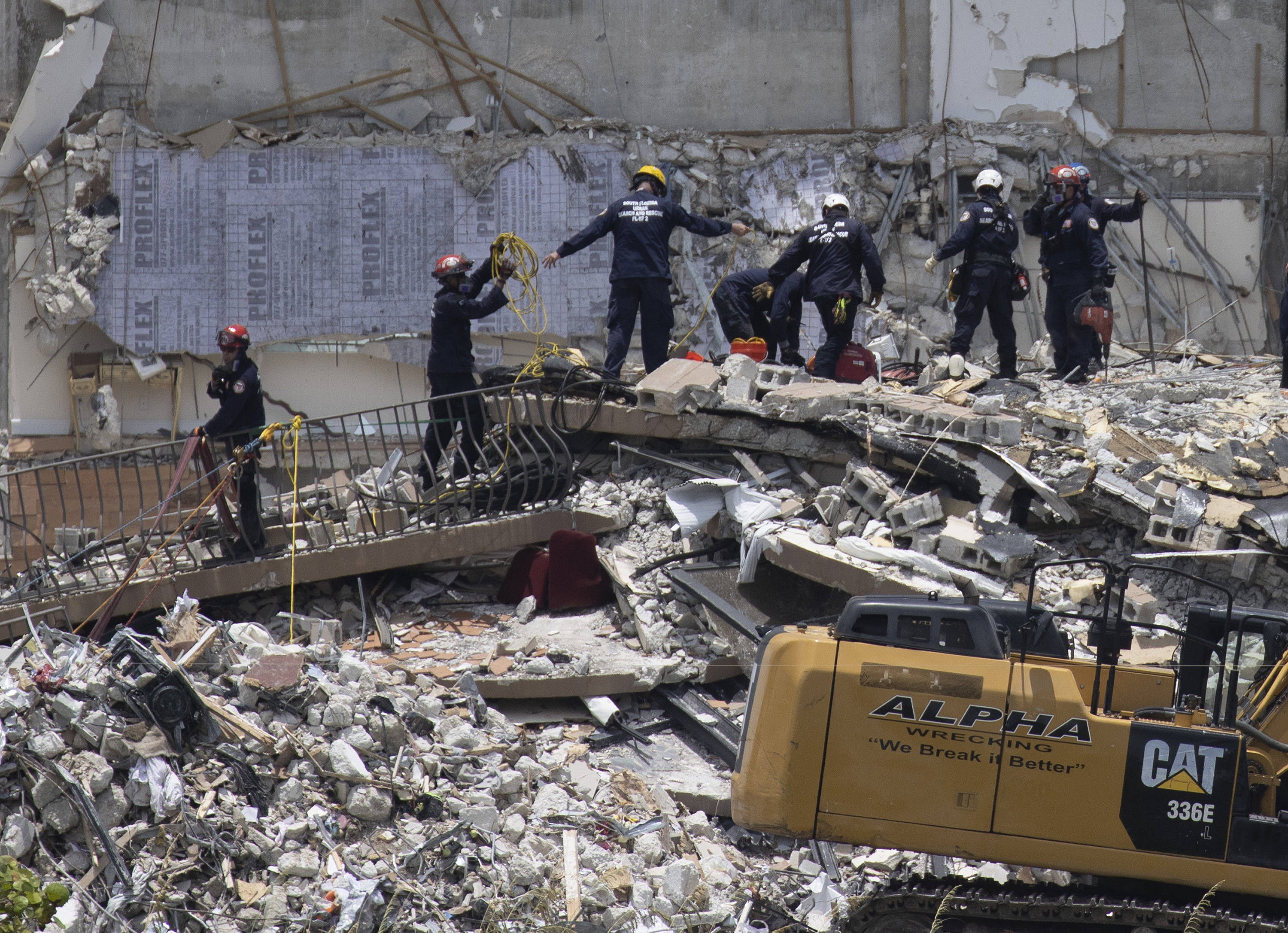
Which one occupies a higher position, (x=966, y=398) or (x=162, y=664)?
(x=966, y=398)

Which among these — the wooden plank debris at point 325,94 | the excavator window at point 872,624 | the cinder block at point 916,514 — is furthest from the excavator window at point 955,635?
the wooden plank debris at point 325,94

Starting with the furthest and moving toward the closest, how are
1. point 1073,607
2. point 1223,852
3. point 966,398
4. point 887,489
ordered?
point 966,398, point 887,489, point 1073,607, point 1223,852

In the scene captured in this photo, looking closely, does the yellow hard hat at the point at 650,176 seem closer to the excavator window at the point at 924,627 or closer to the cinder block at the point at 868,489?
the cinder block at the point at 868,489

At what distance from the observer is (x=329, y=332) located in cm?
1373

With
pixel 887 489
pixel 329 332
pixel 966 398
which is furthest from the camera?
pixel 329 332

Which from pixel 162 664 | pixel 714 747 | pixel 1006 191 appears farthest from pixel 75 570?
pixel 1006 191

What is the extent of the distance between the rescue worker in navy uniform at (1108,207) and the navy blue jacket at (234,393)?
7310 millimetres

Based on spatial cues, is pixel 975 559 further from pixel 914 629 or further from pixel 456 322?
pixel 456 322

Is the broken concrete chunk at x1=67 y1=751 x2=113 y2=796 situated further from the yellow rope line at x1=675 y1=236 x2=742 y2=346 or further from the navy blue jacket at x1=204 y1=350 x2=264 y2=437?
the yellow rope line at x1=675 y1=236 x2=742 y2=346

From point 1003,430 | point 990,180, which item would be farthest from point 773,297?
point 1003,430

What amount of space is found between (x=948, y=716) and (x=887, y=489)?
3454mm

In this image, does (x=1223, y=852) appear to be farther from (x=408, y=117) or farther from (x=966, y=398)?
(x=408, y=117)

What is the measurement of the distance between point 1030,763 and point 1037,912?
74 centimetres

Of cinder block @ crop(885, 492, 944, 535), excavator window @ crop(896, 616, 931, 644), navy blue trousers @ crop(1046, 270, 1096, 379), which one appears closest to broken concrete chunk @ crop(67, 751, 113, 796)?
excavator window @ crop(896, 616, 931, 644)
